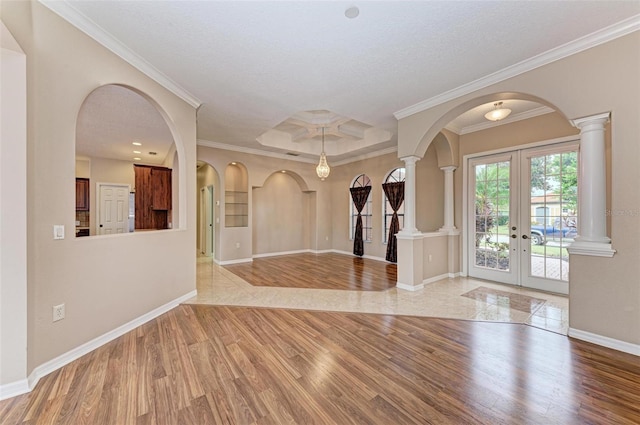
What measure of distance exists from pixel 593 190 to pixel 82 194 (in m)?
10.0

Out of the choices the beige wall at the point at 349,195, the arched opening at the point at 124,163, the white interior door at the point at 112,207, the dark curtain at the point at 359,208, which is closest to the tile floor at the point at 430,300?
the arched opening at the point at 124,163

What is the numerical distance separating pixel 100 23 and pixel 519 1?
349 centimetres

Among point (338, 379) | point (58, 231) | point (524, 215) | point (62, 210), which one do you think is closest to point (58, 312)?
point (58, 231)

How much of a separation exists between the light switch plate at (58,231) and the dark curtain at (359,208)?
608 centimetres

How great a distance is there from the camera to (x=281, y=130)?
6113mm

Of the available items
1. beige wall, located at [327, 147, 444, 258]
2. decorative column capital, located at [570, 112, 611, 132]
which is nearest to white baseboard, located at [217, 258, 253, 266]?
beige wall, located at [327, 147, 444, 258]

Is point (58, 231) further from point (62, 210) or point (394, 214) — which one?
point (394, 214)

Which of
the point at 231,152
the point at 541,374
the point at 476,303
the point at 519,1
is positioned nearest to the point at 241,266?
the point at 231,152

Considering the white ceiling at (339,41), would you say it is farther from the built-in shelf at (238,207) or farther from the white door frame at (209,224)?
the white door frame at (209,224)

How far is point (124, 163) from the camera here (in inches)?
279

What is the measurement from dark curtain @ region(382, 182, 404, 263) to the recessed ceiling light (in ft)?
14.4

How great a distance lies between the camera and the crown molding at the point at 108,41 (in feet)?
6.56

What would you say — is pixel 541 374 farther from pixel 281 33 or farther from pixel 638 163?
pixel 281 33

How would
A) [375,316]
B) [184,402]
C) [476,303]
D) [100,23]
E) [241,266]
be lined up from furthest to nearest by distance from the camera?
[241,266], [476,303], [375,316], [100,23], [184,402]
